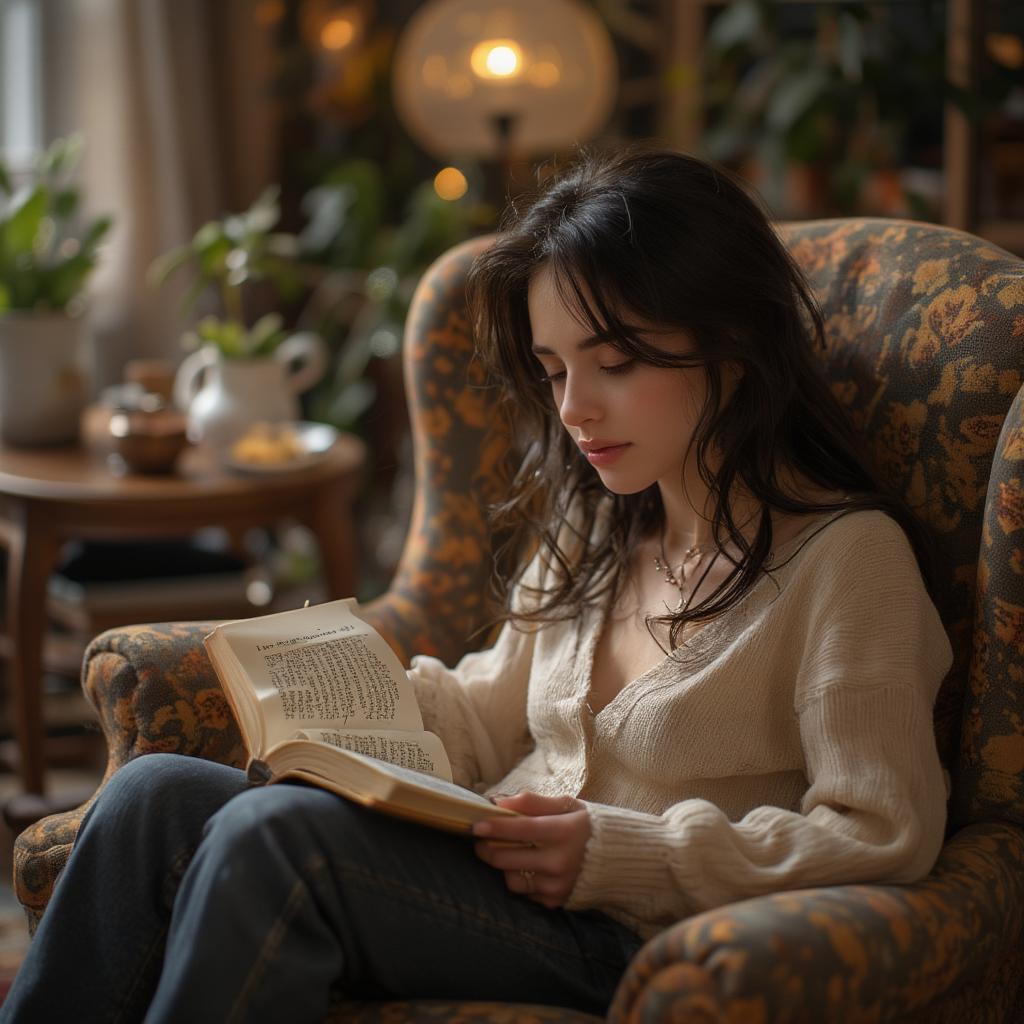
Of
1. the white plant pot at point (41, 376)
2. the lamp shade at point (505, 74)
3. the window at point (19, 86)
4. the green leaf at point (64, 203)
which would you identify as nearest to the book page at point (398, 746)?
the white plant pot at point (41, 376)

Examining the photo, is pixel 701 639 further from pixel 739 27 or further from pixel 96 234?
pixel 739 27

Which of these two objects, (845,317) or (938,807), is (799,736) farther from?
(845,317)

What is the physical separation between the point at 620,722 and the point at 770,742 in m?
0.14

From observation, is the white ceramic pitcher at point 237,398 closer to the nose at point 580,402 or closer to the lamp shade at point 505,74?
the lamp shade at point 505,74

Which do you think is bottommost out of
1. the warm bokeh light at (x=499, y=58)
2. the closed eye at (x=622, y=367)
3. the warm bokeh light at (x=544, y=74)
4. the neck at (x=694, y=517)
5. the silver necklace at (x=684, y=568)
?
the silver necklace at (x=684, y=568)

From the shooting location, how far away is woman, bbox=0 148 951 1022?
113 cm

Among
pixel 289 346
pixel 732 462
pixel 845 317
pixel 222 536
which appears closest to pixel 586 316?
pixel 732 462

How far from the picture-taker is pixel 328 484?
2273 mm

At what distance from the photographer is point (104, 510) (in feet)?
6.97

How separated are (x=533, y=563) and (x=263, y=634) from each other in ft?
1.22

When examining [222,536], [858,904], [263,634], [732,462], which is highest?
[732,462]

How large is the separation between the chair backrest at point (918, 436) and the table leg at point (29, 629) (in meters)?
0.69

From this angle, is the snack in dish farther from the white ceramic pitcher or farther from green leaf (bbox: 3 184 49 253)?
green leaf (bbox: 3 184 49 253)

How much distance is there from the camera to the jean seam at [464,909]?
3.69 feet
